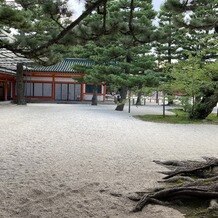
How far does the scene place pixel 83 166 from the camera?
7145 mm

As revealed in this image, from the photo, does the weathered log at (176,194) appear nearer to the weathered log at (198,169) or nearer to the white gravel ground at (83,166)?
the white gravel ground at (83,166)

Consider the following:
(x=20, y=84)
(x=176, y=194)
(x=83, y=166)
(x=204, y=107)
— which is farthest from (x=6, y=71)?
(x=176, y=194)

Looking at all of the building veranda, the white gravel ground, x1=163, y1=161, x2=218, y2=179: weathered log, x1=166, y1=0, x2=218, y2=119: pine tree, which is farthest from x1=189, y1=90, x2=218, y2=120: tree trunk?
the building veranda

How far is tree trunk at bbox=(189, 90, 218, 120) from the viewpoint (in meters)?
17.5

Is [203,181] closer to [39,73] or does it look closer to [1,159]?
[1,159]

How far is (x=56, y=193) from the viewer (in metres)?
5.29

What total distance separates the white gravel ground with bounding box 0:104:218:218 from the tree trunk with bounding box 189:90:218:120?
4762 mm

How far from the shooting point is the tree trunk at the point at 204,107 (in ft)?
57.5

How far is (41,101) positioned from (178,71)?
19.1 m

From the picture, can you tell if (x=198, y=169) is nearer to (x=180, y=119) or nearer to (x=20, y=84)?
(x=180, y=119)

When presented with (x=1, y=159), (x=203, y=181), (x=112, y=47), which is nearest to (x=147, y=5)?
(x=112, y=47)

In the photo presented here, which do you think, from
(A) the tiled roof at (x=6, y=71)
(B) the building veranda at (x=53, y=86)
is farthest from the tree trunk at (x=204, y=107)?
(B) the building veranda at (x=53, y=86)

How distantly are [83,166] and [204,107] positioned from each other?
11.9m

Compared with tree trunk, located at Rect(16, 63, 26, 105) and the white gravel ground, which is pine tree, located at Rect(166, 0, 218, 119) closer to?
the white gravel ground
